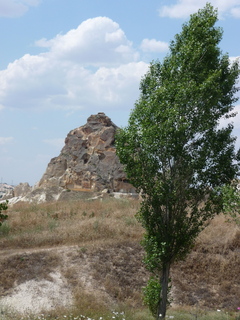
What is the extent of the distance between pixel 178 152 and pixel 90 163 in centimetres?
2201

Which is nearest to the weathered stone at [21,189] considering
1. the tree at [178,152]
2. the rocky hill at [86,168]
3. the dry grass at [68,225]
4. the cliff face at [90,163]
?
the cliff face at [90,163]

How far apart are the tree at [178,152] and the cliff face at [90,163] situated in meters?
19.6

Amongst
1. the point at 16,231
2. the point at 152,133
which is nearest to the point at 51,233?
the point at 16,231

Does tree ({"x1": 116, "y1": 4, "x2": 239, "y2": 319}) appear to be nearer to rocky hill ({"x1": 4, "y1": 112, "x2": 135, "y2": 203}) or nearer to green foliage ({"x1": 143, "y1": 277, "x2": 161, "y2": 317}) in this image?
green foliage ({"x1": 143, "y1": 277, "x2": 161, "y2": 317})

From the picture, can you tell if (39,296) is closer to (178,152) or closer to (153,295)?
(153,295)

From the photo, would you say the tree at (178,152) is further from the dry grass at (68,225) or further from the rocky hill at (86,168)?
the rocky hill at (86,168)

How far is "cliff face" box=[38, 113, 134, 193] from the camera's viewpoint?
3416 centimetres

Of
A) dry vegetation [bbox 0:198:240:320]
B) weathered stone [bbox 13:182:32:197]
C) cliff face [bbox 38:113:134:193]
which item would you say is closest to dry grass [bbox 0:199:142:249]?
dry vegetation [bbox 0:198:240:320]

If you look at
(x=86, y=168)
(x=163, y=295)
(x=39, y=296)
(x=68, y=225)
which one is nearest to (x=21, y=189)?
(x=86, y=168)

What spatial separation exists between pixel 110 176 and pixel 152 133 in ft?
70.2

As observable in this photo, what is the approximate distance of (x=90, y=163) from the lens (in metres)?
34.9

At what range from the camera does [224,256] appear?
67.5 ft

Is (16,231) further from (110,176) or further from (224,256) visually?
(110,176)

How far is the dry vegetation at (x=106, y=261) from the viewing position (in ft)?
56.5
